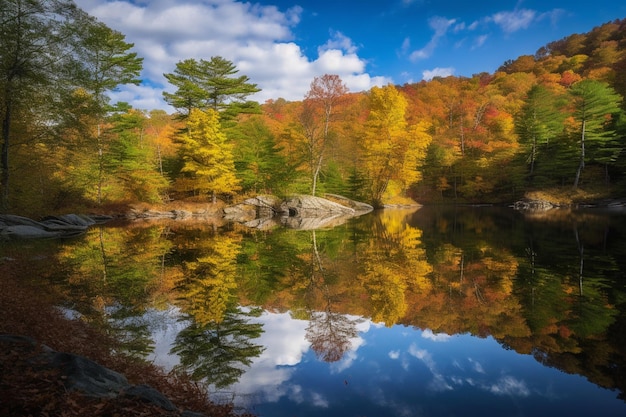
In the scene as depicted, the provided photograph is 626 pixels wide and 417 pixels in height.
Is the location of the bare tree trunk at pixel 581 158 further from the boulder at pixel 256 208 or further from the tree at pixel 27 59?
the tree at pixel 27 59

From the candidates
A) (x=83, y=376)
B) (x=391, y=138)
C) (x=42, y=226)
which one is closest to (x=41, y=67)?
(x=42, y=226)

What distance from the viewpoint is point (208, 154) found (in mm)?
32156

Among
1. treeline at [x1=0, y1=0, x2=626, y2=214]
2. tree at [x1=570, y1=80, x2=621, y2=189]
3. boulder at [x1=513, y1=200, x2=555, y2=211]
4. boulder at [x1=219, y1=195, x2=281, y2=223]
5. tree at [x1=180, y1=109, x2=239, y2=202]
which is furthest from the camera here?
tree at [x1=570, y1=80, x2=621, y2=189]

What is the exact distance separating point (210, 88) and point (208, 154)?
9371 millimetres

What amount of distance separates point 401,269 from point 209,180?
87.2 ft

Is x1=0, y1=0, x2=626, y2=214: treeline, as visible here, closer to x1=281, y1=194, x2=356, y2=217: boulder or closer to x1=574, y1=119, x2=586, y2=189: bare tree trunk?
x1=574, y1=119, x2=586, y2=189: bare tree trunk

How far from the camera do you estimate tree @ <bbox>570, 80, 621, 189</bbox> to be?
37156mm

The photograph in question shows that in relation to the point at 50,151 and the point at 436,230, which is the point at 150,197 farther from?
the point at 436,230

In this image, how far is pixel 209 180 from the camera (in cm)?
3378

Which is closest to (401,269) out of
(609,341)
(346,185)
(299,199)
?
(609,341)

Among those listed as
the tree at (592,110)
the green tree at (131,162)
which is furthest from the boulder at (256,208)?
the tree at (592,110)

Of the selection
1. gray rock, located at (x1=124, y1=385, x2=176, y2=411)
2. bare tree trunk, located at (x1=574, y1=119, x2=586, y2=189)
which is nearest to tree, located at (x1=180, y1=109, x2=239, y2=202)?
gray rock, located at (x1=124, y1=385, x2=176, y2=411)

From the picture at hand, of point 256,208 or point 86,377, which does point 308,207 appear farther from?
point 86,377

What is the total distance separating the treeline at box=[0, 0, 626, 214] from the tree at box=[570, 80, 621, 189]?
0.12 m
